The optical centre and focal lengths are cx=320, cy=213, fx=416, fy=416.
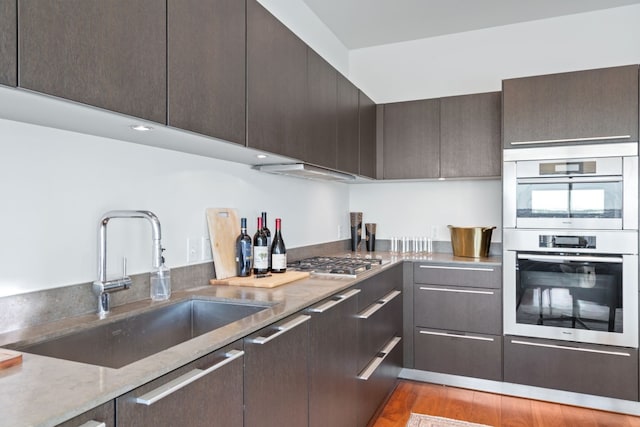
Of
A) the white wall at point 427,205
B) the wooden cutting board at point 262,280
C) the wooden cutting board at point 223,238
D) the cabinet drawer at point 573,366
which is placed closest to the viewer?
the wooden cutting board at point 262,280

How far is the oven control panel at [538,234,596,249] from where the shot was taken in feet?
8.95

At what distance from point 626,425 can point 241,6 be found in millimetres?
3184

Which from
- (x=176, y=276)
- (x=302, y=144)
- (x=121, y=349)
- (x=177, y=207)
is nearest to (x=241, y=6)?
(x=302, y=144)

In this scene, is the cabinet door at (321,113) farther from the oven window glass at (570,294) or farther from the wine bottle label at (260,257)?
the oven window glass at (570,294)

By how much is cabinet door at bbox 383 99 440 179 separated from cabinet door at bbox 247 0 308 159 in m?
1.40

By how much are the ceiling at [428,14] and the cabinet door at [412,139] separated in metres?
0.65

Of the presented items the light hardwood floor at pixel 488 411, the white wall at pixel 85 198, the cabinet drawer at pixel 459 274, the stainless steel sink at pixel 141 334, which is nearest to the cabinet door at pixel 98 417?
the stainless steel sink at pixel 141 334

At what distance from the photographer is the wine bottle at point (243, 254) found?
7.25 ft

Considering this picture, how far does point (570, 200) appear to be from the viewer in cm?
277

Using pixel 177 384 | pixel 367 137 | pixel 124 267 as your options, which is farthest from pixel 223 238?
pixel 367 137

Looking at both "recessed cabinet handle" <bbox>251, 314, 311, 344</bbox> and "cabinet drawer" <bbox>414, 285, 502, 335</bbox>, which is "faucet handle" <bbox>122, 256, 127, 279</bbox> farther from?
"cabinet drawer" <bbox>414, 285, 502, 335</bbox>

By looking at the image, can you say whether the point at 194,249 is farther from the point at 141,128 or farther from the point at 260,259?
the point at 141,128

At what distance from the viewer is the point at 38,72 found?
0.99m

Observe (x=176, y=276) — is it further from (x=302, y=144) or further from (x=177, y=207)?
(x=302, y=144)
